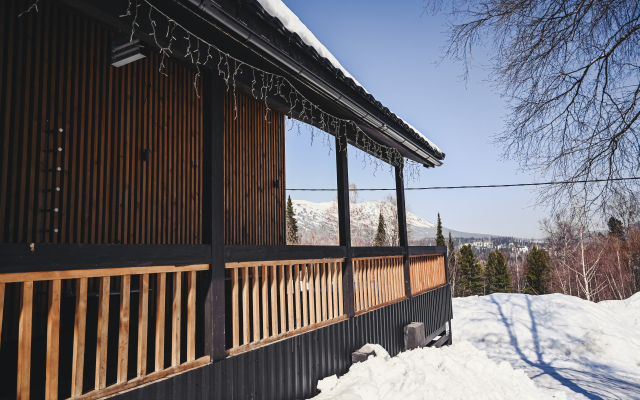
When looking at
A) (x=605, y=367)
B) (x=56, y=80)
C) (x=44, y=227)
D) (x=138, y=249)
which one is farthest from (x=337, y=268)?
(x=605, y=367)

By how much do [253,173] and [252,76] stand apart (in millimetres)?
3003

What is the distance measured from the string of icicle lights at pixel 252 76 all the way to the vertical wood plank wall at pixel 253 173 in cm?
155

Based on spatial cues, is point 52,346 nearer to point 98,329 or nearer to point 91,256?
point 98,329

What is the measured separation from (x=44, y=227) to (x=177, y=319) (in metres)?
1.90

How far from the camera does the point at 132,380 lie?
220 centimetres

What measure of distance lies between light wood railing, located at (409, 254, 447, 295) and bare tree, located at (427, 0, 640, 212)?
2687 millimetres

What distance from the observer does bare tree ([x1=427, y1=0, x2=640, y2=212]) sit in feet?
14.3

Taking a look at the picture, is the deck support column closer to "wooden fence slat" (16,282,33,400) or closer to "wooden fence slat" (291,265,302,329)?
"wooden fence slat" (291,265,302,329)

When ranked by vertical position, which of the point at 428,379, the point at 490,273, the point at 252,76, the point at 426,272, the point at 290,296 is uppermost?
the point at 252,76

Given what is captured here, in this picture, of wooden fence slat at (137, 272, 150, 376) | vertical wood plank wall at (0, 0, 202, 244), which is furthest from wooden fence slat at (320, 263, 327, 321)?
wooden fence slat at (137, 272, 150, 376)

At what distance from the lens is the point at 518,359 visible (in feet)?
34.9

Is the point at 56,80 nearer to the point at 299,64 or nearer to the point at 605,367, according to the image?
the point at 299,64

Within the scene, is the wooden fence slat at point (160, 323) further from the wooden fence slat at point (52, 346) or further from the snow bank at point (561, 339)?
the snow bank at point (561, 339)

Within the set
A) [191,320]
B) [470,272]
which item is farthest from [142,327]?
[470,272]
